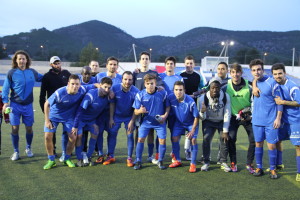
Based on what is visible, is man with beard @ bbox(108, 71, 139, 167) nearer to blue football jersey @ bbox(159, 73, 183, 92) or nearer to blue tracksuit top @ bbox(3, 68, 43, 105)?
blue football jersey @ bbox(159, 73, 183, 92)

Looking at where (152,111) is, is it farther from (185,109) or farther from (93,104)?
(93,104)

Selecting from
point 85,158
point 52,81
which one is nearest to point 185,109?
point 85,158

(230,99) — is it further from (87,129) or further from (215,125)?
A: (87,129)

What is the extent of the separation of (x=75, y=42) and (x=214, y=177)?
130 meters

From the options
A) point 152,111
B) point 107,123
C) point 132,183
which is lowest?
point 132,183

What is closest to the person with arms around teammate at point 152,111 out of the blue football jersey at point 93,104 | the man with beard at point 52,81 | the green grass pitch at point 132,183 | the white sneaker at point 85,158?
the green grass pitch at point 132,183

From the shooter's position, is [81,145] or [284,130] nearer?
[284,130]

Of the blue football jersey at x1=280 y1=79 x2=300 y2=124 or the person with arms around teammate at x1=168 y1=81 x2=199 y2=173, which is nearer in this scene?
the blue football jersey at x1=280 y1=79 x2=300 y2=124

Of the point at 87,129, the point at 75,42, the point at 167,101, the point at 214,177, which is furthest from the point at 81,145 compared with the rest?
the point at 75,42

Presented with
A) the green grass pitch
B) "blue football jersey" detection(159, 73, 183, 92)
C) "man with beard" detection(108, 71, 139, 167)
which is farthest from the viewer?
"blue football jersey" detection(159, 73, 183, 92)

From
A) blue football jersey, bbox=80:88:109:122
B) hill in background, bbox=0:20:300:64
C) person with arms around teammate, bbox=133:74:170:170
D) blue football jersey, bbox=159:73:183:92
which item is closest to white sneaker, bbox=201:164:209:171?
person with arms around teammate, bbox=133:74:170:170

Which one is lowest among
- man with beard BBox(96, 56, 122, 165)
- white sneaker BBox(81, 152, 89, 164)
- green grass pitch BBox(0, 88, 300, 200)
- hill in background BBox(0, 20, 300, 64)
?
green grass pitch BBox(0, 88, 300, 200)

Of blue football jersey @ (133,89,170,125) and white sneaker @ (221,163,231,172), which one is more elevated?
blue football jersey @ (133,89,170,125)

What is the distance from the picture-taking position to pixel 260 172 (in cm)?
480
